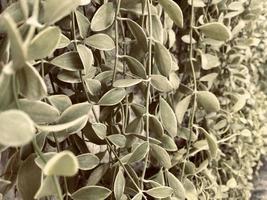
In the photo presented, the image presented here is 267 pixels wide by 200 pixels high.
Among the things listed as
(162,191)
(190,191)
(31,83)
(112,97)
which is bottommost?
(190,191)

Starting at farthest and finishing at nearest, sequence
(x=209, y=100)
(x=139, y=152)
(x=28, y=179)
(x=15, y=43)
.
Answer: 1. (x=209, y=100)
2. (x=139, y=152)
3. (x=28, y=179)
4. (x=15, y=43)

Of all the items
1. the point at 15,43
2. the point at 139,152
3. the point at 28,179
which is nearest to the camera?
the point at 15,43

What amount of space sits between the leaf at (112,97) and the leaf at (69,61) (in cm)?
4

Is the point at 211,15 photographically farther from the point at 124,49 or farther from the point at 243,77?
the point at 124,49

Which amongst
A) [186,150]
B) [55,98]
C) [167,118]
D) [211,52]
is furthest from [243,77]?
[55,98]

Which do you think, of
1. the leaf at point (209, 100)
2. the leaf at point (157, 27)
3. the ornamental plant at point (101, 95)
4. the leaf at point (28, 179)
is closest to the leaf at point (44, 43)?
the ornamental plant at point (101, 95)

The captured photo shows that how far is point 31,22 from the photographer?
249mm

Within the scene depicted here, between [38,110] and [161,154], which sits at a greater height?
[38,110]

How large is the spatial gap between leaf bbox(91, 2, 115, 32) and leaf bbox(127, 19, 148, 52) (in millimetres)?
20

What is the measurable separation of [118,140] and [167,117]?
0.07m

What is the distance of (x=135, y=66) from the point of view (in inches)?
19.6

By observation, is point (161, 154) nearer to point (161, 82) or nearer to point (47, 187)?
point (161, 82)

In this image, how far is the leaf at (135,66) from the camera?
1.62ft

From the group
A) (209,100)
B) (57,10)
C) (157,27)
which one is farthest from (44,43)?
(209,100)
